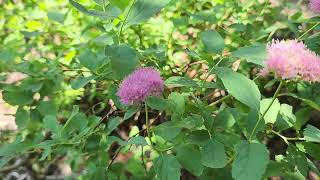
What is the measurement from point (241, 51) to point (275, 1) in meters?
1.54

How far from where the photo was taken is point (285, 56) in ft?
3.01

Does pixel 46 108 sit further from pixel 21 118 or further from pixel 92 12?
pixel 92 12

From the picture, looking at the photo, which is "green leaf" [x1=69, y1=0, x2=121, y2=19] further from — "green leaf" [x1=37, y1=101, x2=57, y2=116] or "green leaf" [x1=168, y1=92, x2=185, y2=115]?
"green leaf" [x1=37, y1=101, x2=57, y2=116]

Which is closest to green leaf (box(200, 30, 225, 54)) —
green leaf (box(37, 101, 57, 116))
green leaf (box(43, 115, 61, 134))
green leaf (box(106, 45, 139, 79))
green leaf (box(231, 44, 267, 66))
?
green leaf (box(231, 44, 267, 66))

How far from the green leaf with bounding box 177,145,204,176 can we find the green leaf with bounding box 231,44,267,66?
0.26m

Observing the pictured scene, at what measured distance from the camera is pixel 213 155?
1.06 metres

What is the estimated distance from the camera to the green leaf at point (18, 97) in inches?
61.5

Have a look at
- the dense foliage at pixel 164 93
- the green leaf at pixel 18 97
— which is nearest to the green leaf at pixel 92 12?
the dense foliage at pixel 164 93

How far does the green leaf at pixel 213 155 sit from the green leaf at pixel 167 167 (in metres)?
0.08

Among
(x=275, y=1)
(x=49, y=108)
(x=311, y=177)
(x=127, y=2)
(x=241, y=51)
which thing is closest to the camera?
(x=241, y=51)

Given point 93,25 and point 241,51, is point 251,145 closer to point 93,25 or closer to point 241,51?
point 241,51

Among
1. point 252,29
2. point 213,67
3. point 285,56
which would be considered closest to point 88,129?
point 213,67

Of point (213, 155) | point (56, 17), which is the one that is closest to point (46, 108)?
point (56, 17)

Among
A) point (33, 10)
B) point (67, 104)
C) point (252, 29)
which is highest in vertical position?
point (33, 10)
